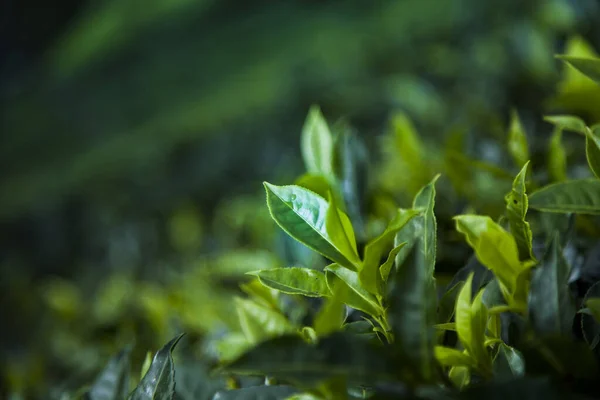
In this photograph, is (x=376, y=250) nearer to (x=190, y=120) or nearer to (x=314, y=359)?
(x=314, y=359)

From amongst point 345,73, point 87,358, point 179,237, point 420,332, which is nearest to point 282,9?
point 345,73

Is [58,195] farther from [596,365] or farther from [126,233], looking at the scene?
[596,365]

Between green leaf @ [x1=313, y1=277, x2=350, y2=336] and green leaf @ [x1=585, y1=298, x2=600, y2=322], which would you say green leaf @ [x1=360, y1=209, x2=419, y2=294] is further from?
green leaf @ [x1=585, y1=298, x2=600, y2=322]

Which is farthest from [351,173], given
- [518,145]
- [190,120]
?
[190,120]

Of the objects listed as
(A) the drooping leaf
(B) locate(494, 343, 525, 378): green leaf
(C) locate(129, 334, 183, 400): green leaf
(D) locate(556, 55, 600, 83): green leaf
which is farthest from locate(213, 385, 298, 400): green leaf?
(D) locate(556, 55, 600, 83): green leaf

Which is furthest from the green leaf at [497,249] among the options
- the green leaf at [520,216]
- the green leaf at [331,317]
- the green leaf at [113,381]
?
the green leaf at [113,381]
